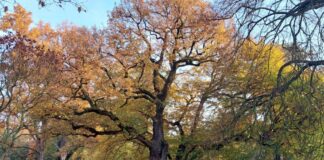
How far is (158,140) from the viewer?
1356cm

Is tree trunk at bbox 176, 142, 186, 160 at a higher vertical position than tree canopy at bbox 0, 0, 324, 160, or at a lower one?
lower

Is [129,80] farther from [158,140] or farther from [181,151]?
[181,151]

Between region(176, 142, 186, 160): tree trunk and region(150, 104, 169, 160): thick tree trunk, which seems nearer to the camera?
region(150, 104, 169, 160): thick tree trunk

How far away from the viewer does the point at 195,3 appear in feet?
42.1

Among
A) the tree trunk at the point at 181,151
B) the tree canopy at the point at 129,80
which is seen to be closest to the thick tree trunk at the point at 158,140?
the tree canopy at the point at 129,80

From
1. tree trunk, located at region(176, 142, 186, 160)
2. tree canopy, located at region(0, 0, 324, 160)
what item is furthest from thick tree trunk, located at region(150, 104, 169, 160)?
tree trunk, located at region(176, 142, 186, 160)

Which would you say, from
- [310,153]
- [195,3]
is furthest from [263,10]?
[195,3]

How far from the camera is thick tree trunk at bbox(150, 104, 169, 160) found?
13438 millimetres

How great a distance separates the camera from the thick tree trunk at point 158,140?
13438 millimetres

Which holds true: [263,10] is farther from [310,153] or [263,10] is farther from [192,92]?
[192,92]

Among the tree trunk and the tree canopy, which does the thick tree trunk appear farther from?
the tree trunk

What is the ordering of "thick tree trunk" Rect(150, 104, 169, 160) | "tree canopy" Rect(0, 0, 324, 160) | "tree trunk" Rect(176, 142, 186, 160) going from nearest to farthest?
"tree canopy" Rect(0, 0, 324, 160)
"thick tree trunk" Rect(150, 104, 169, 160)
"tree trunk" Rect(176, 142, 186, 160)

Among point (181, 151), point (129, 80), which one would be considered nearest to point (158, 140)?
point (181, 151)

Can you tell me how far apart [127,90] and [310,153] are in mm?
8697
